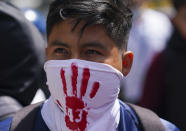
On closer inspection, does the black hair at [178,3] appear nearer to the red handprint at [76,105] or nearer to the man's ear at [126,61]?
the man's ear at [126,61]

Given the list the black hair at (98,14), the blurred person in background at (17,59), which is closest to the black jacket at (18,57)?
the blurred person in background at (17,59)

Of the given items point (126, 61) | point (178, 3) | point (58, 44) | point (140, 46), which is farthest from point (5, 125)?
point (140, 46)

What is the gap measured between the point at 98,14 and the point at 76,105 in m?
0.48

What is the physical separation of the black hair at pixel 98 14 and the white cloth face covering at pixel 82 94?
Answer: 0.19 m

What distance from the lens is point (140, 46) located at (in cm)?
536

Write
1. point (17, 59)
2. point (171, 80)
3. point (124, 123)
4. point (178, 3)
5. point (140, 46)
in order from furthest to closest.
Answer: point (140, 46), point (178, 3), point (171, 80), point (17, 59), point (124, 123)

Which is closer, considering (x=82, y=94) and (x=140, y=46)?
(x=82, y=94)

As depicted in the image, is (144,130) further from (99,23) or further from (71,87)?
(99,23)

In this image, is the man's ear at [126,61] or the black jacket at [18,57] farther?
the black jacket at [18,57]

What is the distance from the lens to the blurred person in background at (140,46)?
5.30m

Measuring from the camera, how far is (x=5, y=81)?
2467mm

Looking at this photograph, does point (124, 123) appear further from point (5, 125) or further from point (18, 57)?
point (18, 57)

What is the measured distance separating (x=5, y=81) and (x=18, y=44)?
239 millimetres

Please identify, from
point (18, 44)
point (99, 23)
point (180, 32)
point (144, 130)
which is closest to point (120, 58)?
point (99, 23)
